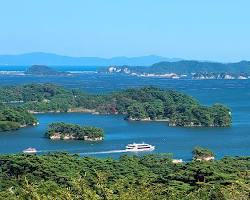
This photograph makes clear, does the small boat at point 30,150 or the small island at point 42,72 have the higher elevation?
the small boat at point 30,150

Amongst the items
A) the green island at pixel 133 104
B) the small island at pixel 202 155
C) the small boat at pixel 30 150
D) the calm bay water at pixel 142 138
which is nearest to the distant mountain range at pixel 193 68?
the green island at pixel 133 104

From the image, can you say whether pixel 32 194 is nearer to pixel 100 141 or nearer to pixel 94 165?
pixel 94 165

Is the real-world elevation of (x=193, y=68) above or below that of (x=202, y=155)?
below

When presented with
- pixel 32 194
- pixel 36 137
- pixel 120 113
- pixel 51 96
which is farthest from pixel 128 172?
pixel 51 96

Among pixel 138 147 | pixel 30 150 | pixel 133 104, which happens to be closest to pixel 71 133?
pixel 138 147

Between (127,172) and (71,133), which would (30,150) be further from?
(127,172)

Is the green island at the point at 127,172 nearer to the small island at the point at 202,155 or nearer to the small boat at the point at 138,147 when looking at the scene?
the small island at the point at 202,155
